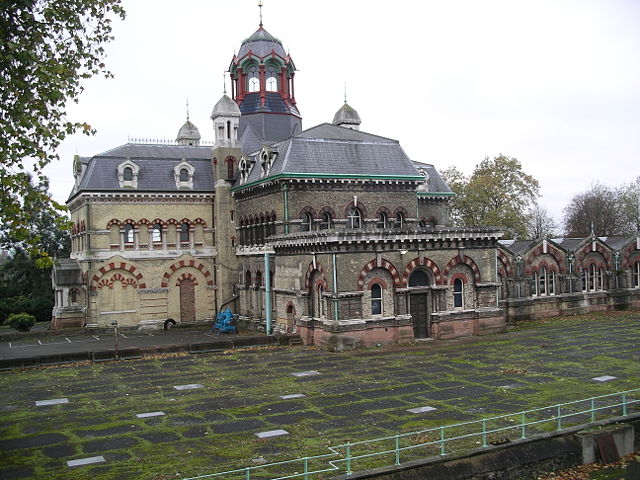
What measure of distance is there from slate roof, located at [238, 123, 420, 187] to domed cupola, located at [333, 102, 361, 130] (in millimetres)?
9482

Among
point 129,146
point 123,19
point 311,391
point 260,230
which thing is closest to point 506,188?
point 260,230

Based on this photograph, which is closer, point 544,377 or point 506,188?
point 544,377

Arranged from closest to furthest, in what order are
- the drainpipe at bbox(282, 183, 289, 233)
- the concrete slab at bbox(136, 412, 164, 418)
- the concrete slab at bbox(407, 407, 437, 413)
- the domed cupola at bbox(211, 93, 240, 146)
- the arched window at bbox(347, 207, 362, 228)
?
the concrete slab at bbox(407, 407, 437, 413)
the concrete slab at bbox(136, 412, 164, 418)
the drainpipe at bbox(282, 183, 289, 233)
the arched window at bbox(347, 207, 362, 228)
the domed cupola at bbox(211, 93, 240, 146)

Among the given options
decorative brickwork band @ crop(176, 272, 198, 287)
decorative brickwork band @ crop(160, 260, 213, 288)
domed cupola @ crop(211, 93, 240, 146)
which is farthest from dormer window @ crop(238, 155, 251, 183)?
decorative brickwork band @ crop(176, 272, 198, 287)

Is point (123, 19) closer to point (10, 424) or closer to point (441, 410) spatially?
point (10, 424)

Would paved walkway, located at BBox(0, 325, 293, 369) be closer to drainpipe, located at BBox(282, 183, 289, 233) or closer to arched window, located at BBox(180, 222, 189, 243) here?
arched window, located at BBox(180, 222, 189, 243)

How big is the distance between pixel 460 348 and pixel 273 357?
9345 mm

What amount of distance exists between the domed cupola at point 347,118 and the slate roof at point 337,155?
948 cm

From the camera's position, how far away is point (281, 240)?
124ft

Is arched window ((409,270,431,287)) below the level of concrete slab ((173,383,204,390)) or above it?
above

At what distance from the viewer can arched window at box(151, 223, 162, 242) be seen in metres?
45.6

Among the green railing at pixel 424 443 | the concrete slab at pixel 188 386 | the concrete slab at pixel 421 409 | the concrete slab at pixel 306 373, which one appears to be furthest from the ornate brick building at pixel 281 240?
the green railing at pixel 424 443

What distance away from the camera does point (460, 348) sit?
108ft

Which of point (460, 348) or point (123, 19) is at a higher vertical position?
point (123, 19)
